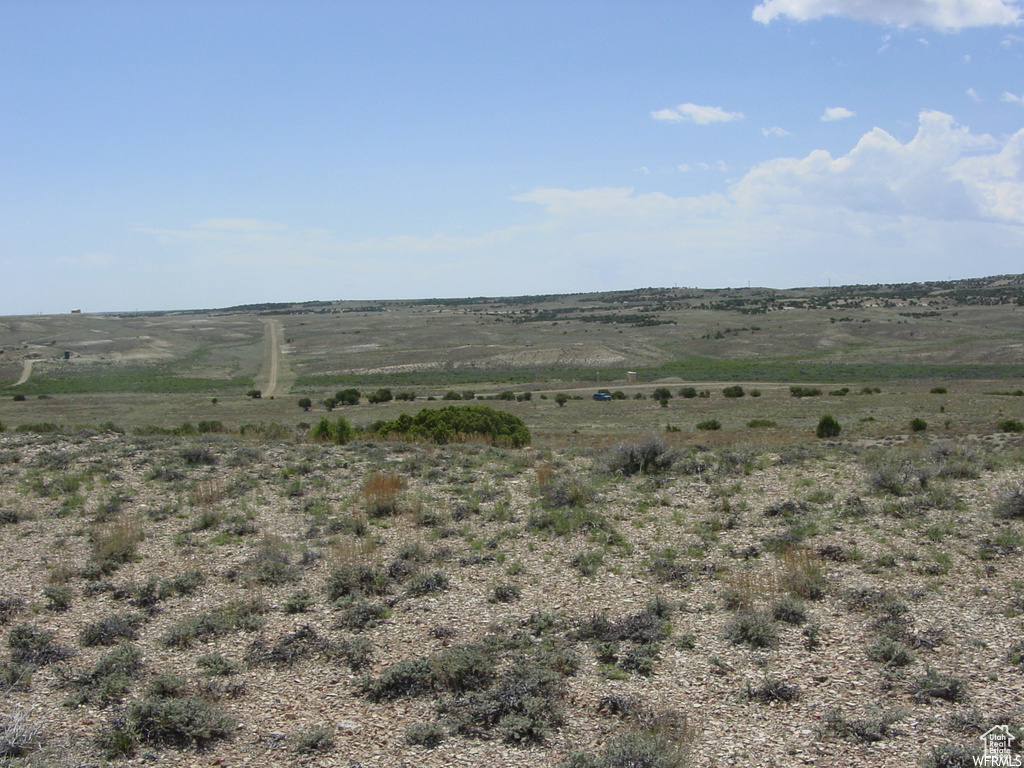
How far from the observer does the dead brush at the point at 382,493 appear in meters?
14.5

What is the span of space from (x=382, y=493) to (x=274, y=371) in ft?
261

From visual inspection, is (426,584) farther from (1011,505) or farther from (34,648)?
(1011,505)

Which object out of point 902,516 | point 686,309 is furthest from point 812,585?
point 686,309

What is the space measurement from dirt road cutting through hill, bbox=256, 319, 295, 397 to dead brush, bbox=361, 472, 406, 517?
55629 millimetres

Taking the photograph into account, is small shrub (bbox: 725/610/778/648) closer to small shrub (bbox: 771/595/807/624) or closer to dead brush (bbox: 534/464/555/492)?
small shrub (bbox: 771/595/807/624)

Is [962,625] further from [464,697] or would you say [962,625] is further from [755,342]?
[755,342]

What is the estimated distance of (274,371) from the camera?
3538 inches

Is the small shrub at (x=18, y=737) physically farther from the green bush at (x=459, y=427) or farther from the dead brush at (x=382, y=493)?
the green bush at (x=459, y=427)

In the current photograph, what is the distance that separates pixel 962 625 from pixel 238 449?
711 inches

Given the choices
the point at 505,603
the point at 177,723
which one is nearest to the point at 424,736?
the point at 177,723

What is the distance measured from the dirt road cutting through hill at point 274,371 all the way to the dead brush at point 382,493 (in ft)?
183

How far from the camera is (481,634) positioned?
8977 millimetres

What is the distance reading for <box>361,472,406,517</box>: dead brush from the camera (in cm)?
1449

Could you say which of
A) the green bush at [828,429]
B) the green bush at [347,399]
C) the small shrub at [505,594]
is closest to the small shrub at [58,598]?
the small shrub at [505,594]
